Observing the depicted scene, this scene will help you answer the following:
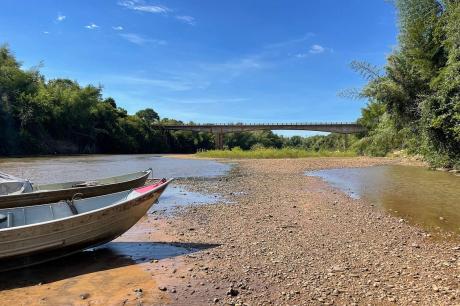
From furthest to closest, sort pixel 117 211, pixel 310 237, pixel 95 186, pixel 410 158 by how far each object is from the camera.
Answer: pixel 410 158
pixel 95 186
pixel 310 237
pixel 117 211

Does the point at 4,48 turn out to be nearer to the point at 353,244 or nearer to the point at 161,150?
the point at 161,150

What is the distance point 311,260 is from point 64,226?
4.46 metres

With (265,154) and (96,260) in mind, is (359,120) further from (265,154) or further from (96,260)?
(96,260)

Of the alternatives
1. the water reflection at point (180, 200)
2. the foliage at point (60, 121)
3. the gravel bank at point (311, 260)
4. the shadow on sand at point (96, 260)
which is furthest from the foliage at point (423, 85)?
the foliage at point (60, 121)

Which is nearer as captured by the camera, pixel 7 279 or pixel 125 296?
pixel 125 296

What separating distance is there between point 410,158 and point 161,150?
2988 inches

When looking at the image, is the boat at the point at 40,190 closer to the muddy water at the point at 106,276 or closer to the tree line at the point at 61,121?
the muddy water at the point at 106,276

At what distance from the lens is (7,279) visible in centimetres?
656

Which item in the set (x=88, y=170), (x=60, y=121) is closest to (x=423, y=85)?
(x=88, y=170)

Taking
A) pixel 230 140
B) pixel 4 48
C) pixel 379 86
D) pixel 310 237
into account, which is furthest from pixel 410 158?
pixel 230 140

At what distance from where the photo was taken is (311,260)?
6969 mm

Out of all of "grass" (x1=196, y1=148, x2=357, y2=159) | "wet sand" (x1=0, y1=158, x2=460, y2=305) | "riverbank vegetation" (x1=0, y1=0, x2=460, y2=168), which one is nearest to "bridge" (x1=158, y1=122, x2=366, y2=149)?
"riverbank vegetation" (x1=0, y1=0, x2=460, y2=168)

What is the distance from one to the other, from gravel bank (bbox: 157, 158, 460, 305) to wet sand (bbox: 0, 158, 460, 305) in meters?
0.02

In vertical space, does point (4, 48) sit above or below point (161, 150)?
above
